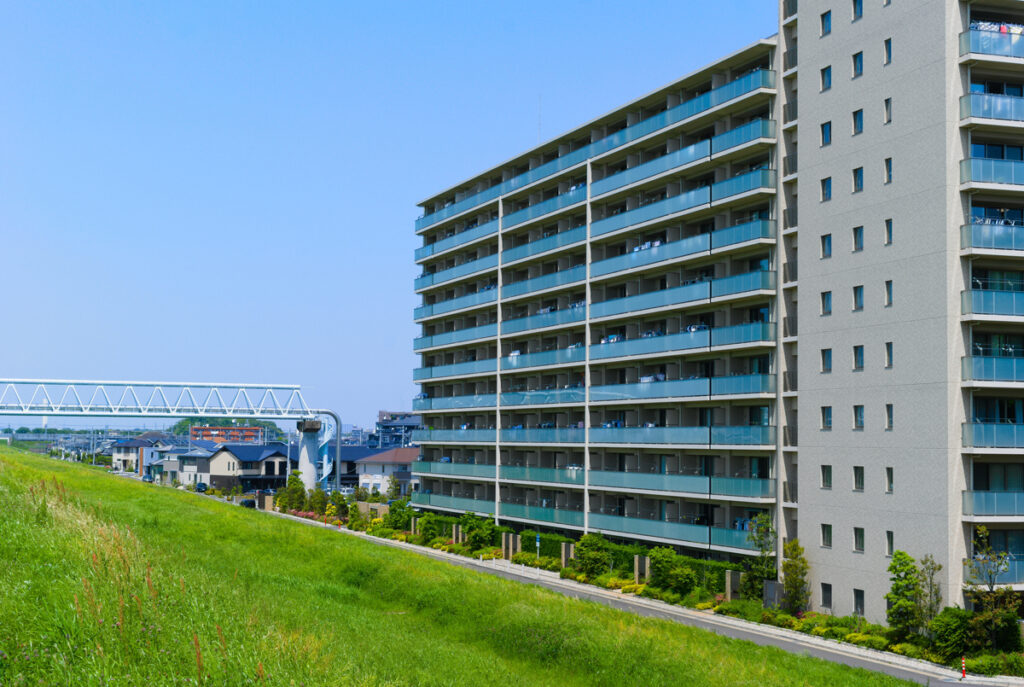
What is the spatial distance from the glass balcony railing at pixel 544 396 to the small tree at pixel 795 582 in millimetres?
23904

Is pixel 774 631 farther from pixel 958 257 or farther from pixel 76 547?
pixel 76 547

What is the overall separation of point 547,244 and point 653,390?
1865cm

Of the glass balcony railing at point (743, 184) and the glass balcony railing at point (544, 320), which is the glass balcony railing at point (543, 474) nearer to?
the glass balcony railing at point (544, 320)

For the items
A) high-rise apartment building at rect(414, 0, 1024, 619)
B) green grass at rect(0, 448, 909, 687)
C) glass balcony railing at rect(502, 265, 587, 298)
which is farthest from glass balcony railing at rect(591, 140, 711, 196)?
green grass at rect(0, 448, 909, 687)

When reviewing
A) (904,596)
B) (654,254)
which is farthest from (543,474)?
(904,596)

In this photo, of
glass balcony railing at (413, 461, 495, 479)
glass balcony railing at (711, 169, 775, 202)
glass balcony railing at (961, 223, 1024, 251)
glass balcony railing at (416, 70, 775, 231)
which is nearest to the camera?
glass balcony railing at (961, 223, 1024, 251)

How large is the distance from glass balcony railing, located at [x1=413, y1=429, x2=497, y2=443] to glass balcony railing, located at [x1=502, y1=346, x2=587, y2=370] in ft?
21.9

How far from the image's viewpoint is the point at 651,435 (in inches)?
2445

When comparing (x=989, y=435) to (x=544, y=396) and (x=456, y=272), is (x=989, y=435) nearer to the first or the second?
(x=544, y=396)

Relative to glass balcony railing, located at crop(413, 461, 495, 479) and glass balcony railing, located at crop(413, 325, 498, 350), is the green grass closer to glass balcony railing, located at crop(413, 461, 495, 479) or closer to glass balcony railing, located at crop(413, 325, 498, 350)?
glass balcony railing, located at crop(413, 461, 495, 479)

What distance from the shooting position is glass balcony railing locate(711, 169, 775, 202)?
54.4m

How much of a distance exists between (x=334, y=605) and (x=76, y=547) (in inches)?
452

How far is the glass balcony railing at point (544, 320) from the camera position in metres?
71.6

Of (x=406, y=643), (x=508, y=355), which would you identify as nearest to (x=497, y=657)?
(x=406, y=643)
